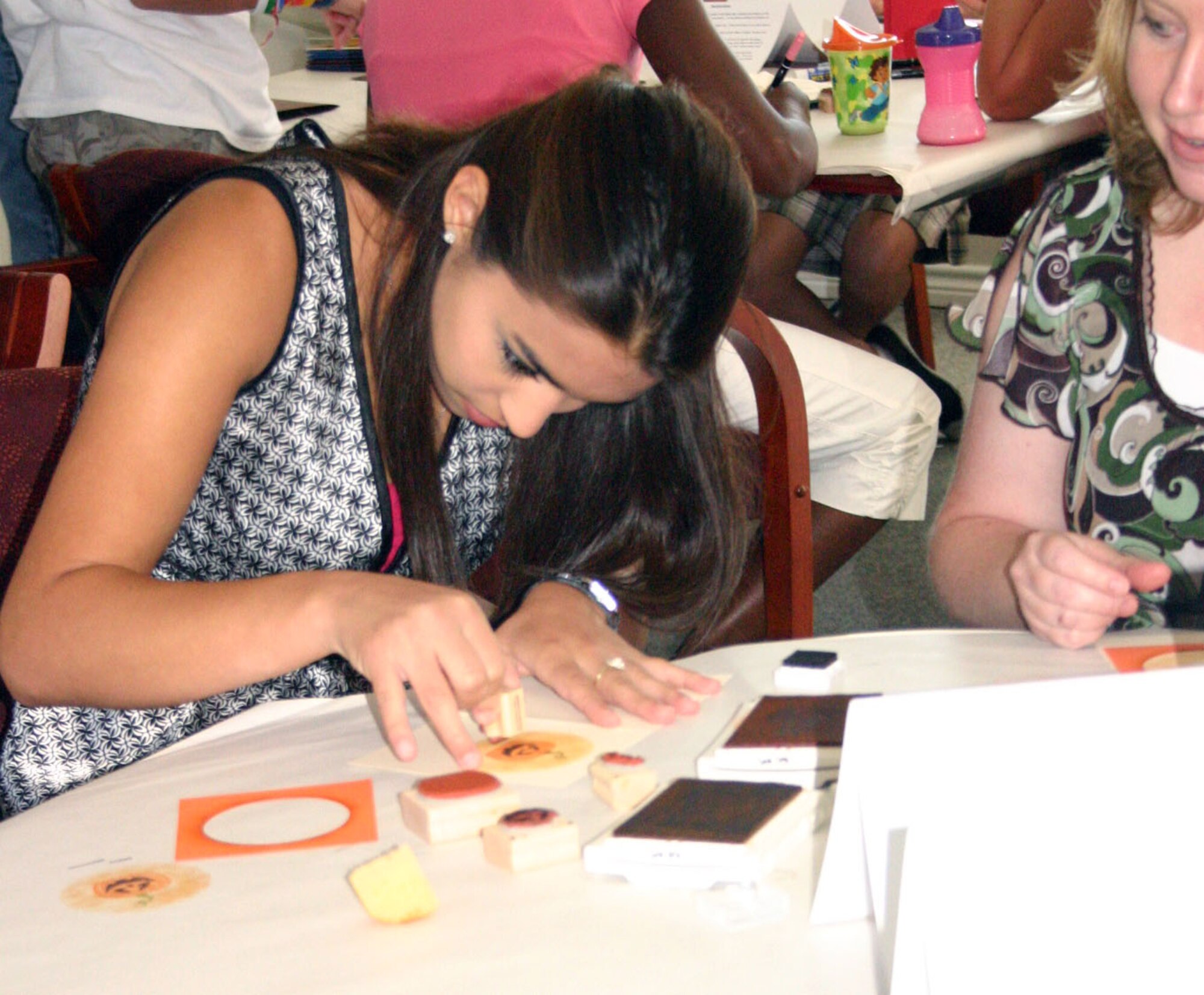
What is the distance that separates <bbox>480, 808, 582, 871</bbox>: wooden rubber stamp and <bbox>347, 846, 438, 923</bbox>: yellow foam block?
0.05 m

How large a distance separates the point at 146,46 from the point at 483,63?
67 cm

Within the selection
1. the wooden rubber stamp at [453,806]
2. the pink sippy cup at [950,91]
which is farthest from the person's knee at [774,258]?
the wooden rubber stamp at [453,806]

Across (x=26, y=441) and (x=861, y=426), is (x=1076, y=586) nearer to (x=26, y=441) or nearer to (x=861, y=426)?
(x=26, y=441)

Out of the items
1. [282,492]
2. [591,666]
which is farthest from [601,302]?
[282,492]

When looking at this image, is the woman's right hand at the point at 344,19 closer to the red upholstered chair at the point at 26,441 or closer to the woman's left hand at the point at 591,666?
the red upholstered chair at the point at 26,441

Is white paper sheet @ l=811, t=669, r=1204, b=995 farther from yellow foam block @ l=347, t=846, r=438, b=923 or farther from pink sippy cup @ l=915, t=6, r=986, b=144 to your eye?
pink sippy cup @ l=915, t=6, r=986, b=144

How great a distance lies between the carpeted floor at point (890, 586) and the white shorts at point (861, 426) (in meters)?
0.31

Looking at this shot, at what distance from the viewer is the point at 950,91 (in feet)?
7.94

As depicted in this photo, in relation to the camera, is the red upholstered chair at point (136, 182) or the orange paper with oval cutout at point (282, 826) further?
the red upholstered chair at point (136, 182)

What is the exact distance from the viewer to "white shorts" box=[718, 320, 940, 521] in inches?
76.5

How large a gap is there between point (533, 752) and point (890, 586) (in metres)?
1.96

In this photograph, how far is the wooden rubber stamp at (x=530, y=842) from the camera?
0.71 meters

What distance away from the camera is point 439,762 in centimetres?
85

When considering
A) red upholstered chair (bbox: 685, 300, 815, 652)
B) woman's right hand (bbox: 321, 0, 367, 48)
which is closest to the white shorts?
red upholstered chair (bbox: 685, 300, 815, 652)
